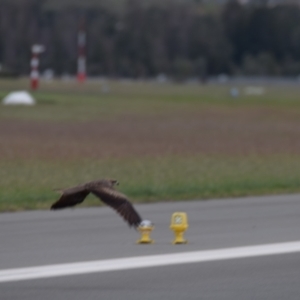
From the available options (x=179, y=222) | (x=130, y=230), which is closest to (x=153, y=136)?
(x=130, y=230)

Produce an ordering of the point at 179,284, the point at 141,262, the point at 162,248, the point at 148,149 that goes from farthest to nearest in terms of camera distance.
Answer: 1. the point at 148,149
2. the point at 162,248
3. the point at 141,262
4. the point at 179,284

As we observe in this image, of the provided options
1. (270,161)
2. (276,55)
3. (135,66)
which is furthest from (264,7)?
(270,161)

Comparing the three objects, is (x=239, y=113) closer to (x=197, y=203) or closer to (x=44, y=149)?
(x=44, y=149)

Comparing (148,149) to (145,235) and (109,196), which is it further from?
(109,196)

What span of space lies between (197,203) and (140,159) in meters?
7.00

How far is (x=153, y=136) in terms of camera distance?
26516 millimetres

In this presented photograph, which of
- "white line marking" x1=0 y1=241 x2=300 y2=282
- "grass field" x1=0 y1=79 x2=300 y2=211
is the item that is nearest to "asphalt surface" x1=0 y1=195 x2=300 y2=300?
"white line marking" x1=0 y1=241 x2=300 y2=282

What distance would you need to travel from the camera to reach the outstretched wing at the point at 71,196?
8.07m

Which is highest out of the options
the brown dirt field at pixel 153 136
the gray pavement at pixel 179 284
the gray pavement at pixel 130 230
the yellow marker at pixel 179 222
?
the yellow marker at pixel 179 222

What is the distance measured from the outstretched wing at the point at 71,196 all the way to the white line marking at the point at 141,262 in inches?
23.6

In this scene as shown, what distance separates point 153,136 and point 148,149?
413 cm

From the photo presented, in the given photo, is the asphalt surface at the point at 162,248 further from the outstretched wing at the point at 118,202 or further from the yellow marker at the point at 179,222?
the outstretched wing at the point at 118,202

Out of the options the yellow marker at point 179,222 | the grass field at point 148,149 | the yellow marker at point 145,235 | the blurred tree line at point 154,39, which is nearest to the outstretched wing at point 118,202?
the yellow marker at point 145,235

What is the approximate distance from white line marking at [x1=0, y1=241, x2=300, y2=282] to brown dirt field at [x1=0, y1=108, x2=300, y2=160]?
436 inches
